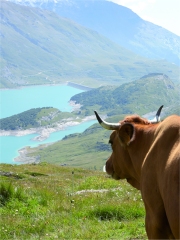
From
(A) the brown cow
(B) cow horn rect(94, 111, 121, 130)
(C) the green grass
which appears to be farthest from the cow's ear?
(C) the green grass

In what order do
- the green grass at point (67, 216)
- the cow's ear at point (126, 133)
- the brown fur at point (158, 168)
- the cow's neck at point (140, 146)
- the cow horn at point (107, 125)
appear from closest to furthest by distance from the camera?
the brown fur at point (158, 168) < the cow's neck at point (140, 146) < the cow's ear at point (126, 133) < the cow horn at point (107, 125) < the green grass at point (67, 216)

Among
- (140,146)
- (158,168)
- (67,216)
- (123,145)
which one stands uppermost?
(158,168)

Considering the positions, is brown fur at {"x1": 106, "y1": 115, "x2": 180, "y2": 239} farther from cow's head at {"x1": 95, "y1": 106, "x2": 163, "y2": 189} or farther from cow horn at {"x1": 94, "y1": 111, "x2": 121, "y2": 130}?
cow horn at {"x1": 94, "y1": 111, "x2": 121, "y2": 130}

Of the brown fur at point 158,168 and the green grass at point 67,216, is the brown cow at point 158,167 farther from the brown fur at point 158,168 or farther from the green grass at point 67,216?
the green grass at point 67,216

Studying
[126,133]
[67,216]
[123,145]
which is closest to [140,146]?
[126,133]

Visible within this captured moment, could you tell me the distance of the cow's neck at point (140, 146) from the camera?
5266 millimetres

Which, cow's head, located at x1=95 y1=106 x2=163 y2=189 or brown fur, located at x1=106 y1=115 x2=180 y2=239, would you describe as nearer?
brown fur, located at x1=106 y1=115 x2=180 y2=239

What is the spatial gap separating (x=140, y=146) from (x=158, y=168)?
1.29m

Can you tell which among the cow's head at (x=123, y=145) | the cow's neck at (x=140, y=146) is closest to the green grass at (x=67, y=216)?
the cow's head at (x=123, y=145)

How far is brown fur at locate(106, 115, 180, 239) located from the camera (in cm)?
375

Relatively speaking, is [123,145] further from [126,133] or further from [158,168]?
[158,168]

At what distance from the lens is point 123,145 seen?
6.02 metres

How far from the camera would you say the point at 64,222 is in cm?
956

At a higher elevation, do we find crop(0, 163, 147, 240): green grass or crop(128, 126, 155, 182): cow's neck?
crop(128, 126, 155, 182): cow's neck
